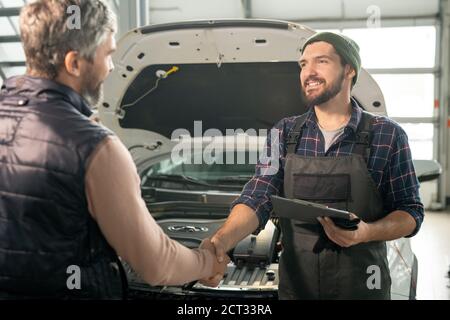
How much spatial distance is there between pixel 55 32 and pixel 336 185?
2.60 feet

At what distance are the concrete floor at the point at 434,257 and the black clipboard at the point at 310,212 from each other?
1.33 metres

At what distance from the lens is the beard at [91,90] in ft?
3.11

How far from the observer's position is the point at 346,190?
1.25 meters

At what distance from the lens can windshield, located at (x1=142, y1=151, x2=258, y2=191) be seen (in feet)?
7.73

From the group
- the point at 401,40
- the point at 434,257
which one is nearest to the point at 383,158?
the point at 434,257

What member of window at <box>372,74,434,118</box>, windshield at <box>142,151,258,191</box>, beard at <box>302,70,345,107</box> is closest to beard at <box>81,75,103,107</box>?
beard at <box>302,70,345,107</box>

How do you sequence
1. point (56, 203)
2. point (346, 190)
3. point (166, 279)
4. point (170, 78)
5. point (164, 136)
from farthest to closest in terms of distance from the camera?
point (164, 136), point (170, 78), point (346, 190), point (166, 279), point (56, 203)

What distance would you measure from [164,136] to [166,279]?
133 cm

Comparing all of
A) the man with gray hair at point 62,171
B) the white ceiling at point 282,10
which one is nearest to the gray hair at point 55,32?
the man with gray hair at point 62,171

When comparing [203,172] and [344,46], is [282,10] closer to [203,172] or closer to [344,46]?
[203,172]

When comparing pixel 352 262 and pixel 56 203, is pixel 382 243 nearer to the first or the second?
pixel 352 262

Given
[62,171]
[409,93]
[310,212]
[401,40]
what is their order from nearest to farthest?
[62,171] < [310,212] < [401,40] < [409,93]

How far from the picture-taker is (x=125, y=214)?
894mm
